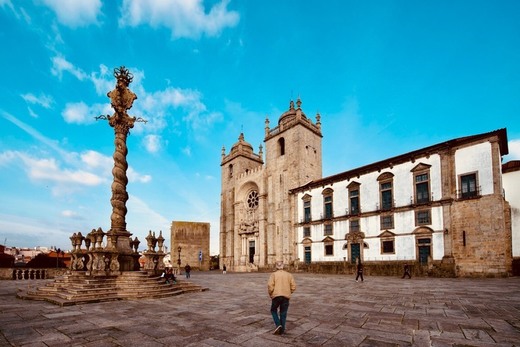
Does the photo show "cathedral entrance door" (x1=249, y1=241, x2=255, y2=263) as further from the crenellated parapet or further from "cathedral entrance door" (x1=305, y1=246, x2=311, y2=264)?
the crenellated parapet

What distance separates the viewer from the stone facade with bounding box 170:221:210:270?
41.3m

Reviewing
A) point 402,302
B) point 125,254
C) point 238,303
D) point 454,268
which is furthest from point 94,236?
point 454,268

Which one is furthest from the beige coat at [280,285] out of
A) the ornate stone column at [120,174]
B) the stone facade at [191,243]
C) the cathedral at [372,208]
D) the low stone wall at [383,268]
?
the stone facade at [191,243]

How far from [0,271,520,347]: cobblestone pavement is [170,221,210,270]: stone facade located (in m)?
32.2

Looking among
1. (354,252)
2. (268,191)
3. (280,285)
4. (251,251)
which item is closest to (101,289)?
(280,285)

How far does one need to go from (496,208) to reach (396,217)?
22.9 feet

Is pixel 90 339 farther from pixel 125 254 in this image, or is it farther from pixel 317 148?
pixel 317 148

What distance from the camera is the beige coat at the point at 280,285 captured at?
5.71m

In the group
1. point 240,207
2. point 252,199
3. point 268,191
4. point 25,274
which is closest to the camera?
point 25,274

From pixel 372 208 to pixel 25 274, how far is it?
27.8 meters

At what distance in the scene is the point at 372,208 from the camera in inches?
1059

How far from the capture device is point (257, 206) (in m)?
42.2

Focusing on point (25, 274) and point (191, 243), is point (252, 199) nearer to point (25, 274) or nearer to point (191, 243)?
point (191, 243)

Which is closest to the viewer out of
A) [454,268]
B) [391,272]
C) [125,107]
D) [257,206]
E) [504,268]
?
[125,107]
